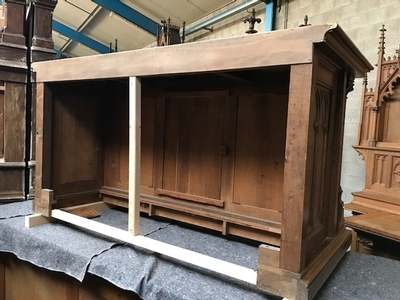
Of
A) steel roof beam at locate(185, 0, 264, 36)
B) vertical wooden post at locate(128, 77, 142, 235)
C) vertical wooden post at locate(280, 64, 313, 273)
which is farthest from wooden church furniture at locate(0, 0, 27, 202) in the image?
steel roof beam at locate(185, 0, 264, 36)

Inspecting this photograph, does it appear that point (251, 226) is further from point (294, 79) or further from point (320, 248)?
point (294, 79)

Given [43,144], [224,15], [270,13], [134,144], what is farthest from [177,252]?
[224,15]

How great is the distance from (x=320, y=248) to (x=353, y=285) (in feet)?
0.48

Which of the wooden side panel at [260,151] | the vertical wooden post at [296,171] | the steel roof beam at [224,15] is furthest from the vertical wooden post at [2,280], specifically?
the steel roof beam at [224,15]

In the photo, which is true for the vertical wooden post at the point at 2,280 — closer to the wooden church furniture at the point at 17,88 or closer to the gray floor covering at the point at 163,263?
the gray floor covering at the point at 163,263

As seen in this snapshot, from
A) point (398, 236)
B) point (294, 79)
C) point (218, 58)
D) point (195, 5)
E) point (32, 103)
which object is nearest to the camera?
point (294, 79)

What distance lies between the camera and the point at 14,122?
1.97 meters

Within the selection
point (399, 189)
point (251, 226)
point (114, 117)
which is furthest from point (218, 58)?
point (399, 189)

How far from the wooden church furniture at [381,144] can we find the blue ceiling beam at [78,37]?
17.4 ft

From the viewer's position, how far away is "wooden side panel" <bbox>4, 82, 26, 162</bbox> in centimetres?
195

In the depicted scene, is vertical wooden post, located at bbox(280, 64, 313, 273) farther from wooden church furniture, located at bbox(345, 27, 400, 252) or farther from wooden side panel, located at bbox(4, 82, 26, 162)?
wooden side panel, located at bbox(4, 82, 26, 162)

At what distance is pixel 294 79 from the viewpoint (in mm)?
849

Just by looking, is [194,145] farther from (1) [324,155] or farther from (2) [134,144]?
(1) [324,155]

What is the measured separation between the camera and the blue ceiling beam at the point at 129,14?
13.6 ft
